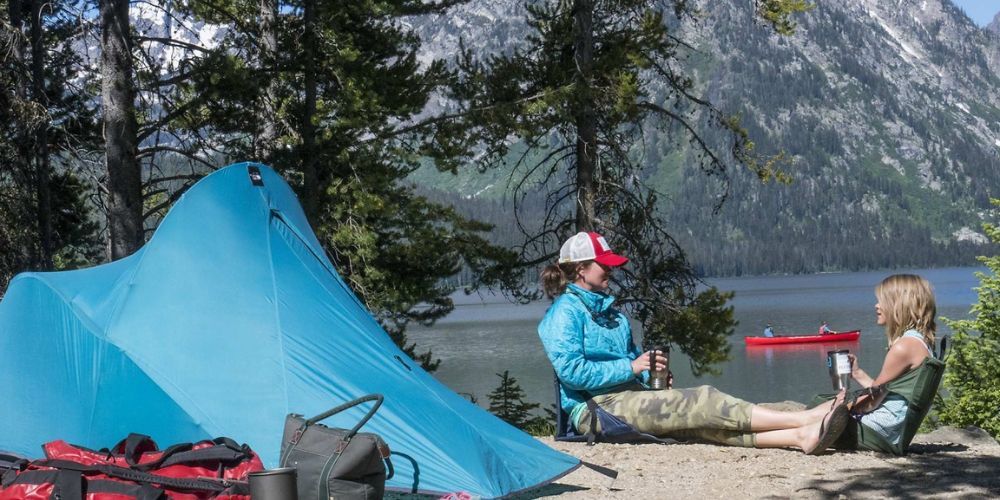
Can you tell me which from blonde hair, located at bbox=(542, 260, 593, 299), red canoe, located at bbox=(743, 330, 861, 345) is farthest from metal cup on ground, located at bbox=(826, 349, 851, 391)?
red canoe, located at bbox=(743, 330, 861, 345)

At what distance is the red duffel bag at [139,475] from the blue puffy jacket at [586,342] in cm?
241

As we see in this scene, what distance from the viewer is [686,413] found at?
6.66m

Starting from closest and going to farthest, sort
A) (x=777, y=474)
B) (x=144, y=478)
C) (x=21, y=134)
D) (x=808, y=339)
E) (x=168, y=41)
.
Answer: (x=144, y=478) < (x=777, y=474) < (x=168, y=41) < (x=21, y=134) < (x=808, y=339)

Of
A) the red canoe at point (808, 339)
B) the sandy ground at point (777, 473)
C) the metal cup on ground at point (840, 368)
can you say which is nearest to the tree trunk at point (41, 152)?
the sandy ground at point (777, 473)

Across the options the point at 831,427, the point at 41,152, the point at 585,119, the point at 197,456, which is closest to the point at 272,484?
the point at 197,456

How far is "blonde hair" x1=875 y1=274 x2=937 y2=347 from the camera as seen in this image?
6.12m

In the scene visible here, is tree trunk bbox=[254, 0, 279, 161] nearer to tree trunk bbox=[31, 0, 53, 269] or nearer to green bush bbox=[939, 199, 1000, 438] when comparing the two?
tree trunk bbox=[31, 0, 53, 269]

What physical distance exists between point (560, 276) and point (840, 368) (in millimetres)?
1942

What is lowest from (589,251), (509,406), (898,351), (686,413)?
(509,406)

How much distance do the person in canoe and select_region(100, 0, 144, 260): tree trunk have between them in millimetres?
5465

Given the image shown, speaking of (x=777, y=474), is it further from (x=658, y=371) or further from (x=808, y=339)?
(x=808, y=339)

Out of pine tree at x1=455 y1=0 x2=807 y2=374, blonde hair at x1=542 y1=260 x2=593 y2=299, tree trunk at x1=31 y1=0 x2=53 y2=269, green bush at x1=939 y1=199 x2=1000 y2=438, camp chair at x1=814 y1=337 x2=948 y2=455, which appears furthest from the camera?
green bush at x1=939 y1=199 x2=1000 y2=438

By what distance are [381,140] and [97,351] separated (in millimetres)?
10617

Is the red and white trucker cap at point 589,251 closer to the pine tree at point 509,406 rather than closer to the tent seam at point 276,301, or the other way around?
the tent seam at point 276,301
